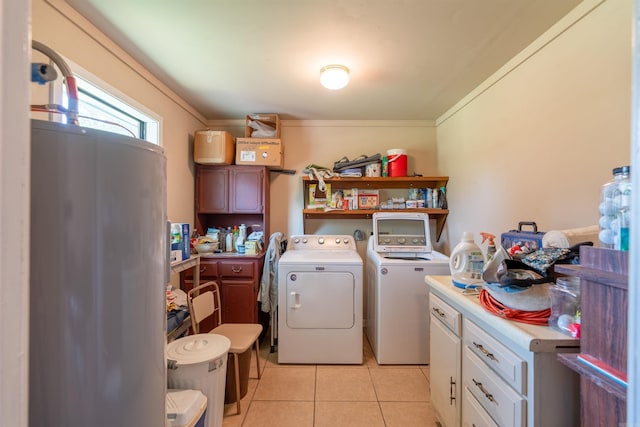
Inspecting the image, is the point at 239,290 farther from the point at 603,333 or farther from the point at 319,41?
the point at 603,333

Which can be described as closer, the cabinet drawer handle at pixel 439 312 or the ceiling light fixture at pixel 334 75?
the cabinet drawer handle at pixel 439 312

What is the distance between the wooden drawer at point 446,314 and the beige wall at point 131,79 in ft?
7.43

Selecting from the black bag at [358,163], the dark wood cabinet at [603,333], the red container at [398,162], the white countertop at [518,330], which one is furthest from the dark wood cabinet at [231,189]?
the dark wood cabinet at [603,333]

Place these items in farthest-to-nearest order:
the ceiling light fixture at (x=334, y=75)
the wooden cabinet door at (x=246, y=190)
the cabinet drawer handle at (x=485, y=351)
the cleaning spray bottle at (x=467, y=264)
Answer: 1. the wooden cabinet door at (x=246, y=190)
2. the ceiling light fixture at (x=334, y=75)
3. the cleaning spray bottle at (x=467, y=264)
4. the cabinet drawer handle at (x=485, y=351)

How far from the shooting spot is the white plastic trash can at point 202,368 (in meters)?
1.33

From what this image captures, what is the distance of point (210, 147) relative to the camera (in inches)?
106

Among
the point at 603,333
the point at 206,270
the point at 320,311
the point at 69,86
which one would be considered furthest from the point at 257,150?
the point at 603,333

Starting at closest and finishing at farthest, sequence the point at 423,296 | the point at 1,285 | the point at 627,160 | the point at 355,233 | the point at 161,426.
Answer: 1. the point at 1,285
2. the point at 161,426
3. the point at 627,160
4. the point at 423,296
5. the point at 355,233

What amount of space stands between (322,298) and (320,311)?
0.11m

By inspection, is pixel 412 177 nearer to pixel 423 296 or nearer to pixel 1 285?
pixel 423 296

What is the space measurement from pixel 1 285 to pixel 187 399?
114 centimetres

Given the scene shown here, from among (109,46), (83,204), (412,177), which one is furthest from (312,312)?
(109,46)

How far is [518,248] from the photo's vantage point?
132cm

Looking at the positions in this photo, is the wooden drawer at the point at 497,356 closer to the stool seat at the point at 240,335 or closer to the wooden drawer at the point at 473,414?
the wooden drawer at the point at 473,414
